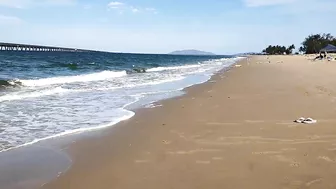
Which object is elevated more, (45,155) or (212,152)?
(212,152)

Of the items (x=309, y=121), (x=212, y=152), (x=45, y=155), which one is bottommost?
(x=45, y=155)

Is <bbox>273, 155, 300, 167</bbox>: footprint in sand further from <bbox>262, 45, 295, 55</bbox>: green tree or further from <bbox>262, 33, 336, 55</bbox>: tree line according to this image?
<bbox>262, 45, 295, 55</bbox>: green tree

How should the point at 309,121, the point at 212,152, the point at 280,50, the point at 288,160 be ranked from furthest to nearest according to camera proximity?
A: the point at 280,50 < the point at 309,121 < the point at 212,152 < the point at 288,160

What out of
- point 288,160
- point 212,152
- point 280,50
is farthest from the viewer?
point 280,50

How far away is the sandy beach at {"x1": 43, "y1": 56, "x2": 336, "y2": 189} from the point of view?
466cm

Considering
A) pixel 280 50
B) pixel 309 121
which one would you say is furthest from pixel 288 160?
pixel 280 50

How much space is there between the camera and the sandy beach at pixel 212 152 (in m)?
4.66

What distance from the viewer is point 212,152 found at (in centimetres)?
596

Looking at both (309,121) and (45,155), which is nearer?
(45,155)

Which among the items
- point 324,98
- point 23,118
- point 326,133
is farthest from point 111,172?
point 324,98

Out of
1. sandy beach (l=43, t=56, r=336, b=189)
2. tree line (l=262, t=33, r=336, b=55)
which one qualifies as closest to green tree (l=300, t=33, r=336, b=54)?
tree line (l=262, t=33, r=336, b=55)

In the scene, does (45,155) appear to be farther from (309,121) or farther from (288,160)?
(309,121)

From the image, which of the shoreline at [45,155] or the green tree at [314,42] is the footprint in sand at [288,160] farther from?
the green tree at [314,42]

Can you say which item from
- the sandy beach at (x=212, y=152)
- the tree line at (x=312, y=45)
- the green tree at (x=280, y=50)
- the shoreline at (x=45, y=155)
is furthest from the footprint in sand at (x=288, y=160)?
the green tree at (x=280, y=50)
